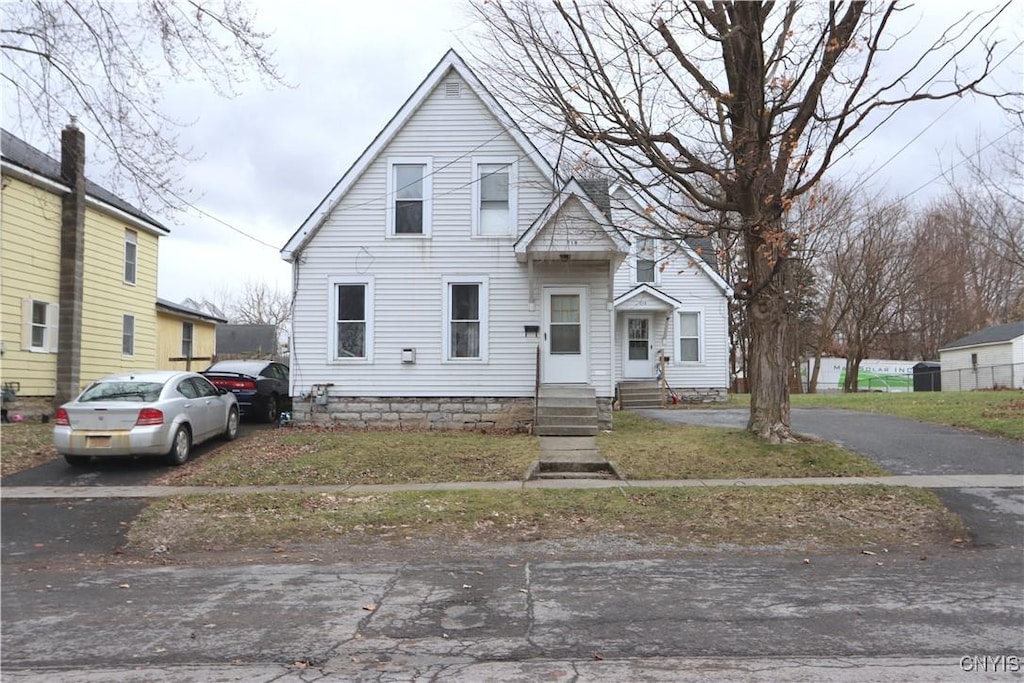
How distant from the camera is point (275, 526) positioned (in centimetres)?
784

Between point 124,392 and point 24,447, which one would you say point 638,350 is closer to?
point 124,392

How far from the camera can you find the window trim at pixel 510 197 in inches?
583

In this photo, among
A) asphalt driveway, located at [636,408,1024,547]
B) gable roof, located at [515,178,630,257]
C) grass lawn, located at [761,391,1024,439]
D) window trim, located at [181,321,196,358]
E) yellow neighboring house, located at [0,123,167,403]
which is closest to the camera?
asphalt driveway, located at [636,408,1024,547]

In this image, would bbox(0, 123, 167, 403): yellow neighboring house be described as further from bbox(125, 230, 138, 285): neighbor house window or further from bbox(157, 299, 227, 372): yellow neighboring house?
bbox(157, 299, 227, 372): yellow neighboring house

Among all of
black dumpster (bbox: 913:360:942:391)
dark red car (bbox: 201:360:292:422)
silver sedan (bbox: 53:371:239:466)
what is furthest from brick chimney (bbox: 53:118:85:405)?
black dumpster (bbox: 913:360:942:391)

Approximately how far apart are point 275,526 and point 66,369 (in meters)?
12.7

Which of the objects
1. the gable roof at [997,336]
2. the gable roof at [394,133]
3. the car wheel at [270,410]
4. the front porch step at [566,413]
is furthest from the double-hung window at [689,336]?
the gable roof at [997,336]

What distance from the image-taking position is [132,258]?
67.4ft

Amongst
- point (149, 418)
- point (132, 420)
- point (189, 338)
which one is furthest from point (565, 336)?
point (189, 338)

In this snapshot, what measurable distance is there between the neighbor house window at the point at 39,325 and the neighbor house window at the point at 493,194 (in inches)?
432

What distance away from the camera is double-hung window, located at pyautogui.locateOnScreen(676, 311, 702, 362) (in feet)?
75.8

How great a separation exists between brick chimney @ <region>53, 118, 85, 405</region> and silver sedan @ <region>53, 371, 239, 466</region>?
7249 mm

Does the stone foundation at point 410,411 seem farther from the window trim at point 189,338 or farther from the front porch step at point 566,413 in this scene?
the window trim at point 189,338

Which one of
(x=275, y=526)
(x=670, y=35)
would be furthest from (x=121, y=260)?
(x=670, y=35)
